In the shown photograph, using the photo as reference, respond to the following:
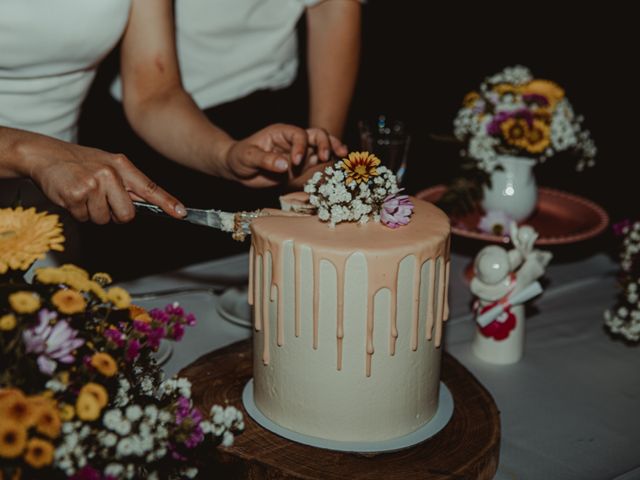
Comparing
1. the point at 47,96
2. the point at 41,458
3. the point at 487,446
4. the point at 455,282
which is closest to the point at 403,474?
the point at 487,446

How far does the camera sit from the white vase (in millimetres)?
2145

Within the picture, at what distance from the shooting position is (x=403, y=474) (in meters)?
1.22

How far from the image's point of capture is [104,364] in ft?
2.84

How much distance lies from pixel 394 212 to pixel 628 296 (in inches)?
29.2

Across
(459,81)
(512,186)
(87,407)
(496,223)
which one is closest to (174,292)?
(496,223)

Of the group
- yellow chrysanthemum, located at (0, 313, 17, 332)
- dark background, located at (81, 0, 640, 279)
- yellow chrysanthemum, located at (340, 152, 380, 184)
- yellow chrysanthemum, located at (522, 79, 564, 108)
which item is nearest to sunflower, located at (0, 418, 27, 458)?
yellow chrysanthemum, located at (0, 313, 17, 332)

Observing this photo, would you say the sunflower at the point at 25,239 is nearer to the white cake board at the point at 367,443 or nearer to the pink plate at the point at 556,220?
the white cake board at the point at 367,443

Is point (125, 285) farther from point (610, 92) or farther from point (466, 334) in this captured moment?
point (610, 92)

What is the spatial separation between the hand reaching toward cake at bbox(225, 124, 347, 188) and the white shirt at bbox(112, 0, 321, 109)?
0.76 metres

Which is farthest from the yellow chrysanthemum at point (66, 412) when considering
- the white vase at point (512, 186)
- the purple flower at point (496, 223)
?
the white vase at point (512, 186)

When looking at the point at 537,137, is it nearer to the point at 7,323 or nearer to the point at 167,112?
the point at 167,112

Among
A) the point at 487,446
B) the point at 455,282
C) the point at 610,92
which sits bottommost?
the point at 610,92

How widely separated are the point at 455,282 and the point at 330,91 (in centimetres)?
79

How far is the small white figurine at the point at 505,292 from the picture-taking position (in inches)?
63.2
